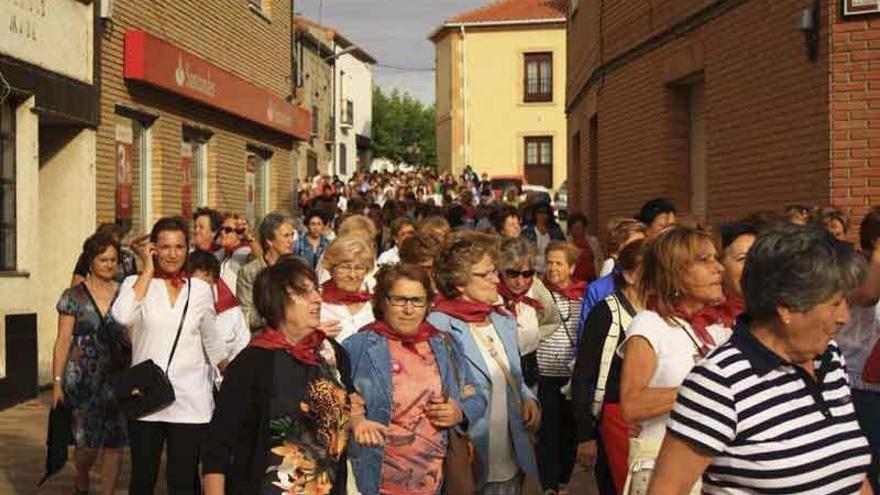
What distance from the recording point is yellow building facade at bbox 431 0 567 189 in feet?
188

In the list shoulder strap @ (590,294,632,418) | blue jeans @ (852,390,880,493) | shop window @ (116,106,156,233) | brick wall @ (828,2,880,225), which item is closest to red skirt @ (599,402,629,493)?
shoulder strap @ (590,294,632,418)

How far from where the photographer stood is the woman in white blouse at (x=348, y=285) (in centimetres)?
727

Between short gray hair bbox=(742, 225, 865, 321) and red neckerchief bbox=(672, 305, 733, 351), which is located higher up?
short gray hair bbox=(742, 225, 865, 321)

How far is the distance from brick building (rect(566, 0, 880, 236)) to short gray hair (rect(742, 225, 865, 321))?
288 inches

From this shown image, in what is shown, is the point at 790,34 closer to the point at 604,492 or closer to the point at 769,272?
the point at 604,492

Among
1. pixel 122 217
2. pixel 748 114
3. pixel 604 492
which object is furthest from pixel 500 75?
pixel 604 492

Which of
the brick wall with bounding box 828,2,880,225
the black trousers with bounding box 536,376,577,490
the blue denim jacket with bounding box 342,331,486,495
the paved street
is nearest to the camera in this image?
the blue denim jacket with bounding box 342,331,486,495

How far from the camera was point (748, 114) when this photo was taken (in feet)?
41.8

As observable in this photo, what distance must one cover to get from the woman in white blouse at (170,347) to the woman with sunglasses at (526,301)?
1.67 meters

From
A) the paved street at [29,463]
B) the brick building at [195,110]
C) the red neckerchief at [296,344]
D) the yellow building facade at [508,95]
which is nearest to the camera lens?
the red neckerchief at [296,344]

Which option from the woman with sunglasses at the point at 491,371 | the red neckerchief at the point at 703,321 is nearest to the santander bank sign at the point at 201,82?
the woman with sunglasses at the point at 491,371

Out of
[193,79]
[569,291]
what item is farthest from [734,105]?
[193,79]

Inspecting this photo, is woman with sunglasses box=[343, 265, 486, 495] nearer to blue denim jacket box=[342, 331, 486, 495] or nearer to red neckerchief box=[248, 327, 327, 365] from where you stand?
blue denim jacket box=[342, 331, 486, 495]

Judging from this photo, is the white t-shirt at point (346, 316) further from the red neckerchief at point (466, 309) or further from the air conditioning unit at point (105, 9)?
the air conditioning unit at point (105, 9)
